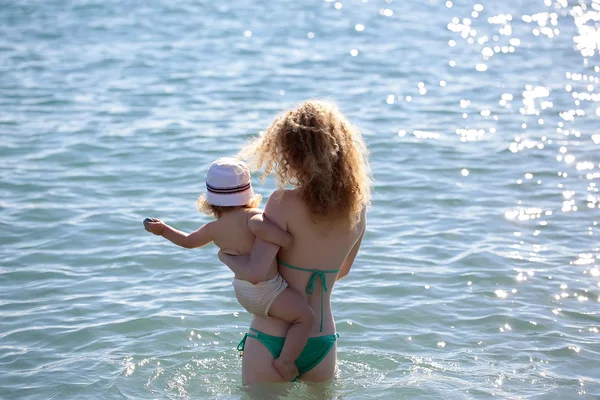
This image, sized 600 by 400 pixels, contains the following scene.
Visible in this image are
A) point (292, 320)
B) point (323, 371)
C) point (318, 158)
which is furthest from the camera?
point (323, 371)

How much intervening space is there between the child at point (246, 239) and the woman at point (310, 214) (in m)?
0.05

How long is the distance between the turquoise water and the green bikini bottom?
14cm

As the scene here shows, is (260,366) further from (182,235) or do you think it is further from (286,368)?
(182,235)

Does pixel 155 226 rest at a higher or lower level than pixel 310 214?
lower

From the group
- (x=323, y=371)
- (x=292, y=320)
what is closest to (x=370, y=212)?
(x=323, y=371)

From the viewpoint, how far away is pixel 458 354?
17.4 feet

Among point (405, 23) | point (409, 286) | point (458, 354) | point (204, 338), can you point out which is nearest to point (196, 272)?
point (204, 338)

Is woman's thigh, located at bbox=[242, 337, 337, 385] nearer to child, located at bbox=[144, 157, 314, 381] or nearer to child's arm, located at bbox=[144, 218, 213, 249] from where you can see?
child, located at bbox=[144, 157, 314, 381]

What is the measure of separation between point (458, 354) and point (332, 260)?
1.64 metres

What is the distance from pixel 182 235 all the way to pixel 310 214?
620 millimetres

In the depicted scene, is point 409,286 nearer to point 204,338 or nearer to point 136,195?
point 204,338

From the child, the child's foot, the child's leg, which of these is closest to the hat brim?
the child

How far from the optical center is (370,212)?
780cm

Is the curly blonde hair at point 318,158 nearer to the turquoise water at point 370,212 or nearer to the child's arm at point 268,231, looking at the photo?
the child's arm at point 268,231
